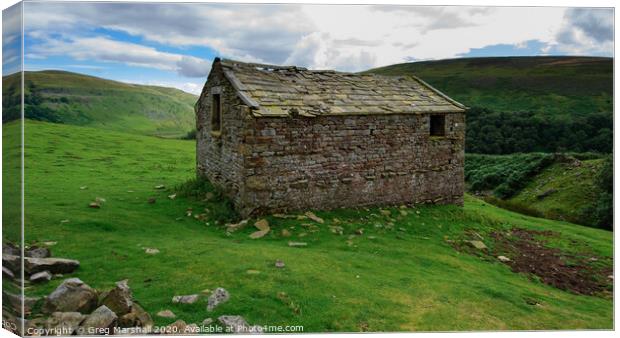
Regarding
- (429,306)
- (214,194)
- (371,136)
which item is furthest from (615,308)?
(214,194)

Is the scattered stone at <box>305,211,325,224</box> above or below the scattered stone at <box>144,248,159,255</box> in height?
above

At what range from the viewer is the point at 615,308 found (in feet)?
28.6

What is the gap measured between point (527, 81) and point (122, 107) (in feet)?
103

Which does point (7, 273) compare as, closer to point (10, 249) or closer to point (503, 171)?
point (10, 249)

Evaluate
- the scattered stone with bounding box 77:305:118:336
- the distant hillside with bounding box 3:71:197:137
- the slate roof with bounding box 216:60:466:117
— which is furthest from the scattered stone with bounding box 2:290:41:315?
the distant hillside with bounding box 3:71:197:137

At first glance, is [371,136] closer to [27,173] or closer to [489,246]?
[489,246]

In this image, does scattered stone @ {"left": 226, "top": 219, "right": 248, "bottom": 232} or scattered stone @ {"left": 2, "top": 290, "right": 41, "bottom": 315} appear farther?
scattered stone @ {"left": 226, "top": 219, "right": 248, "bottom": 232}

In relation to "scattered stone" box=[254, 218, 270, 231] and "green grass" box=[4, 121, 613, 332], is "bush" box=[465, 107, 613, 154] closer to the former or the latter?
"green grass" box=[4, 121, 613, 332]

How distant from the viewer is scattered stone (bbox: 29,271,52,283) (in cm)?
726

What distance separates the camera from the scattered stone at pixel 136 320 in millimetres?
6539

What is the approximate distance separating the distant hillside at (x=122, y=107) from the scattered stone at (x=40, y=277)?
478 inches

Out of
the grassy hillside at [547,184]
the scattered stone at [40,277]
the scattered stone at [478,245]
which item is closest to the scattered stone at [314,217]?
the scattered stone at [478,245]

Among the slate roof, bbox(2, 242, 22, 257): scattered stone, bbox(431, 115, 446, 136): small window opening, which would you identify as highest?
the slate roof

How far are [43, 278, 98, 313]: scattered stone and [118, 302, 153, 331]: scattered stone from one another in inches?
21.2
